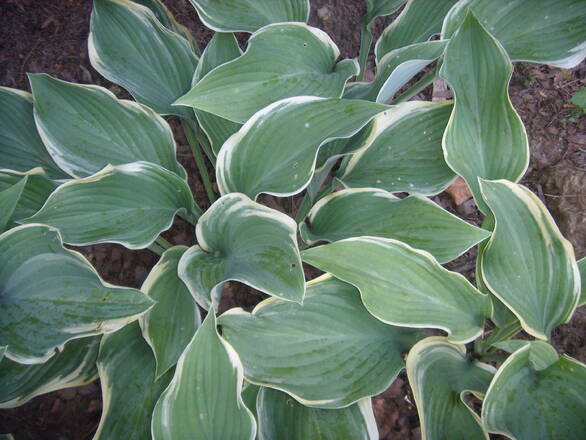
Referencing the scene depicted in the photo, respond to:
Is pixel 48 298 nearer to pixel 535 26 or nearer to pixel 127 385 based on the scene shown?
pixel 127 385

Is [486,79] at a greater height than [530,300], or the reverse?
[486,79]

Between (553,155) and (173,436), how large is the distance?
5.12 feet

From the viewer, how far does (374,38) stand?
1.75 meters

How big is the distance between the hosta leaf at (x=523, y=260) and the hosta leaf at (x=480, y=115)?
4.4 inches

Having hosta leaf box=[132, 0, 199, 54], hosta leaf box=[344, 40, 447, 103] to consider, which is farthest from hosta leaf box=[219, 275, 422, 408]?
hosta leaf box=[132, 0, 199, 54]

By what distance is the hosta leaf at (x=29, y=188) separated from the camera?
3.54 feet

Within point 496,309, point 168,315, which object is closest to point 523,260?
point 496,309

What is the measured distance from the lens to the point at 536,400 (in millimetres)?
929

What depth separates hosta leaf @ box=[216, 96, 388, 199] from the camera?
3.35 feet

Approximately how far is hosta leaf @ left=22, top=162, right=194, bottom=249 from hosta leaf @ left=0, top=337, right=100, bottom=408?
0.31m

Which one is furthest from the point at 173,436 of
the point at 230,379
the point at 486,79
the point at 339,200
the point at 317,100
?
the point at 486,79

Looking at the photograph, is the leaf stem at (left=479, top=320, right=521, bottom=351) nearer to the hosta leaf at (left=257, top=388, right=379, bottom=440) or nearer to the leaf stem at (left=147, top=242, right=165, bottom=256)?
the hosta leaf at (left=257, top=388, right=379, bottom=440)

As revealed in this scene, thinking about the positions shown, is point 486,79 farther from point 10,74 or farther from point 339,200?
point 10,74

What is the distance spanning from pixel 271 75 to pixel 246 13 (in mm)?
296
